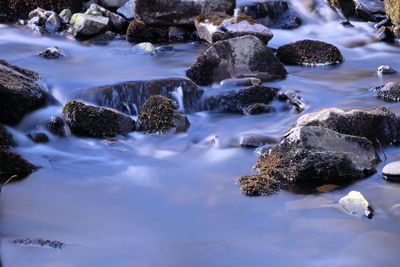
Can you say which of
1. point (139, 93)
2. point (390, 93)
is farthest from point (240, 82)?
point (390, 93)

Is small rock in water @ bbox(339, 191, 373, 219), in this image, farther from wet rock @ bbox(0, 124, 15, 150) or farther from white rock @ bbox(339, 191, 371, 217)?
wet rock @ bbox(0, 124, 15, 150)

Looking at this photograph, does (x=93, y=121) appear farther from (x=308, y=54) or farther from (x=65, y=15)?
(x=65, y=15)

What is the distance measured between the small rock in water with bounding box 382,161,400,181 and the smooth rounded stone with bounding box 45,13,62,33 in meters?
8.53

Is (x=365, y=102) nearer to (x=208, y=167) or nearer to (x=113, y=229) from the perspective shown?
(x=208, y=167)

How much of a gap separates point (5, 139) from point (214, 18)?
19.1ft

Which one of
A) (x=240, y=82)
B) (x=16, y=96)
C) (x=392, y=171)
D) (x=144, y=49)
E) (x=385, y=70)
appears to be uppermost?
(x=16, y=96)

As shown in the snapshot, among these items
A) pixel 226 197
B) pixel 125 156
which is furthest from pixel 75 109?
pixel 226 197

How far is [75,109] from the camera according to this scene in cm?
755

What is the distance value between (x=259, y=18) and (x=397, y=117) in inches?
269

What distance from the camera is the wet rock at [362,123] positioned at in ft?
22.7

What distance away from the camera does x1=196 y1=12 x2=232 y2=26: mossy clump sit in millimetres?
11867

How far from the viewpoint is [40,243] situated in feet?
16.3

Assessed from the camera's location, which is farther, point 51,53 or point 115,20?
point 115,20

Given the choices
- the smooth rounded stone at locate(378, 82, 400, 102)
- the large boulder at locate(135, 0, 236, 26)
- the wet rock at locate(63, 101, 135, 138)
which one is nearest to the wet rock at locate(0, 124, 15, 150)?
the wet rock at locate(63, 101, 135, 138)
